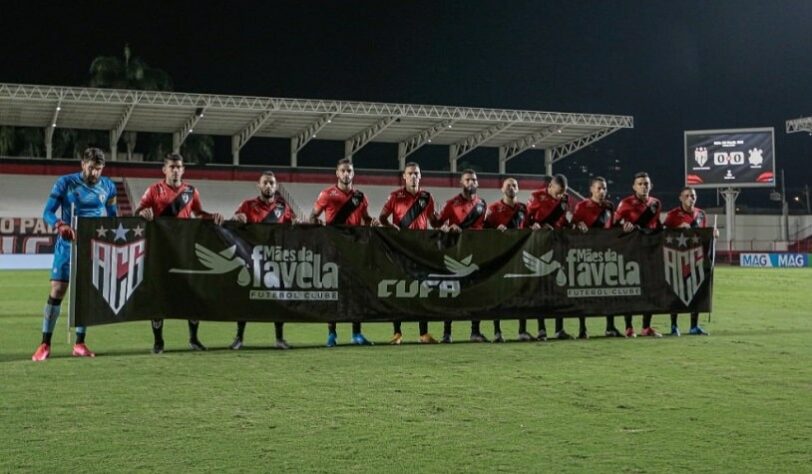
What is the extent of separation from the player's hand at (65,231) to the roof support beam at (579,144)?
141ft

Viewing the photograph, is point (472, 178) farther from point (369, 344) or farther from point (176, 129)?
point (176, 129)

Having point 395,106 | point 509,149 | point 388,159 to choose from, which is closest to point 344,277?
point 395,106

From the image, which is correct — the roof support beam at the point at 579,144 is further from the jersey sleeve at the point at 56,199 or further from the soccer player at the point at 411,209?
the jersey sleeve at the point at 56,199

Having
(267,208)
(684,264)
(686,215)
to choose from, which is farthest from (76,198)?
(686,215)

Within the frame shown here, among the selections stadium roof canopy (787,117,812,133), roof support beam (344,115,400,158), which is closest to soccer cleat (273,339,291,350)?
roof support beam (344,115,400,158)

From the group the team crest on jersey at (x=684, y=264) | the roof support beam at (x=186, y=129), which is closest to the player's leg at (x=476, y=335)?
the team crest on jersey at (x=684, y=264)

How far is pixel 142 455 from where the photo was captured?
3.94 metres

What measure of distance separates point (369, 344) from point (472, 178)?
2.18 m

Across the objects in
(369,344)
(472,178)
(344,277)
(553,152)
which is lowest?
(369,344)

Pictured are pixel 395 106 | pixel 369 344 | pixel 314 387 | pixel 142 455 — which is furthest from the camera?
pixel 395 106

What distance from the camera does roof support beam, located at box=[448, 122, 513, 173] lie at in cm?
4734

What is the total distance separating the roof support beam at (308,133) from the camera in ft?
144

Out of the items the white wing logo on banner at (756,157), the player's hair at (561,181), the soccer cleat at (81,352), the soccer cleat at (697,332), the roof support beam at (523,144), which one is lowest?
the soccer cleat at (697,332)

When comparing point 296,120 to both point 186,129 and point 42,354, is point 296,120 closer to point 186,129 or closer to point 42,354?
point 186,129
